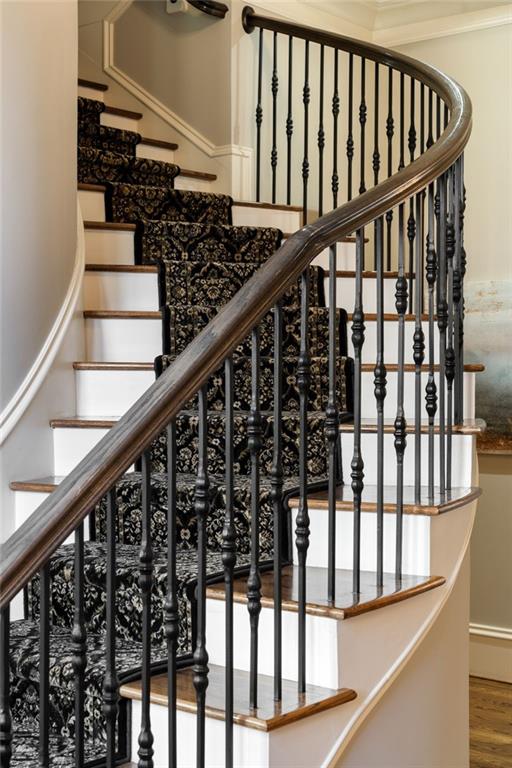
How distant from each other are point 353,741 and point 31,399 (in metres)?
1.47

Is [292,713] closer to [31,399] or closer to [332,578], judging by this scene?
[332,578]

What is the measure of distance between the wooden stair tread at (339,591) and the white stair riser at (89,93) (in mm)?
3017

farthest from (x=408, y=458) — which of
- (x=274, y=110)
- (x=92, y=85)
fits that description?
(x=92, y=85)

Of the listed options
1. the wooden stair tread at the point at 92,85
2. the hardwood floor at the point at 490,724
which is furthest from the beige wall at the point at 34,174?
the hardwood floor at the point at 490,724

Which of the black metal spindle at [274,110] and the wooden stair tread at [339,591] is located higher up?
the black metal spindle at [274,110]

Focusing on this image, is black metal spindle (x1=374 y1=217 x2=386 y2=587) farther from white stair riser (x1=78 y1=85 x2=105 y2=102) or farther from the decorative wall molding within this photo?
white stair riser (x1=78 y1=85 x2=105 y2=102)

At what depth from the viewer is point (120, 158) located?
436 cm

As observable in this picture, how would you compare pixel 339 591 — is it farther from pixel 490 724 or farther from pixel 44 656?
pixel 490 724

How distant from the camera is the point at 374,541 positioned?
2.74 m

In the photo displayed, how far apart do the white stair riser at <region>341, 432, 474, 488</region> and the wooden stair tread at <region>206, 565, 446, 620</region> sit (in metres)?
0.43

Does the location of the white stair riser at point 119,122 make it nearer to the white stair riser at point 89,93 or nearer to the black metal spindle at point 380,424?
the white stair riser at point 89,93

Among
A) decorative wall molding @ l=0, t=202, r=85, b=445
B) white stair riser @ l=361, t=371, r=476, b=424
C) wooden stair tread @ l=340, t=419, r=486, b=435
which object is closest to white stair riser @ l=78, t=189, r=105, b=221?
decorative wall molding @ l=0, t=202, r=85, b=445

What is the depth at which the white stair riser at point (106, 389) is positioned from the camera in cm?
346

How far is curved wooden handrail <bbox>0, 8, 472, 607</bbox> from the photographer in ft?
5.85
